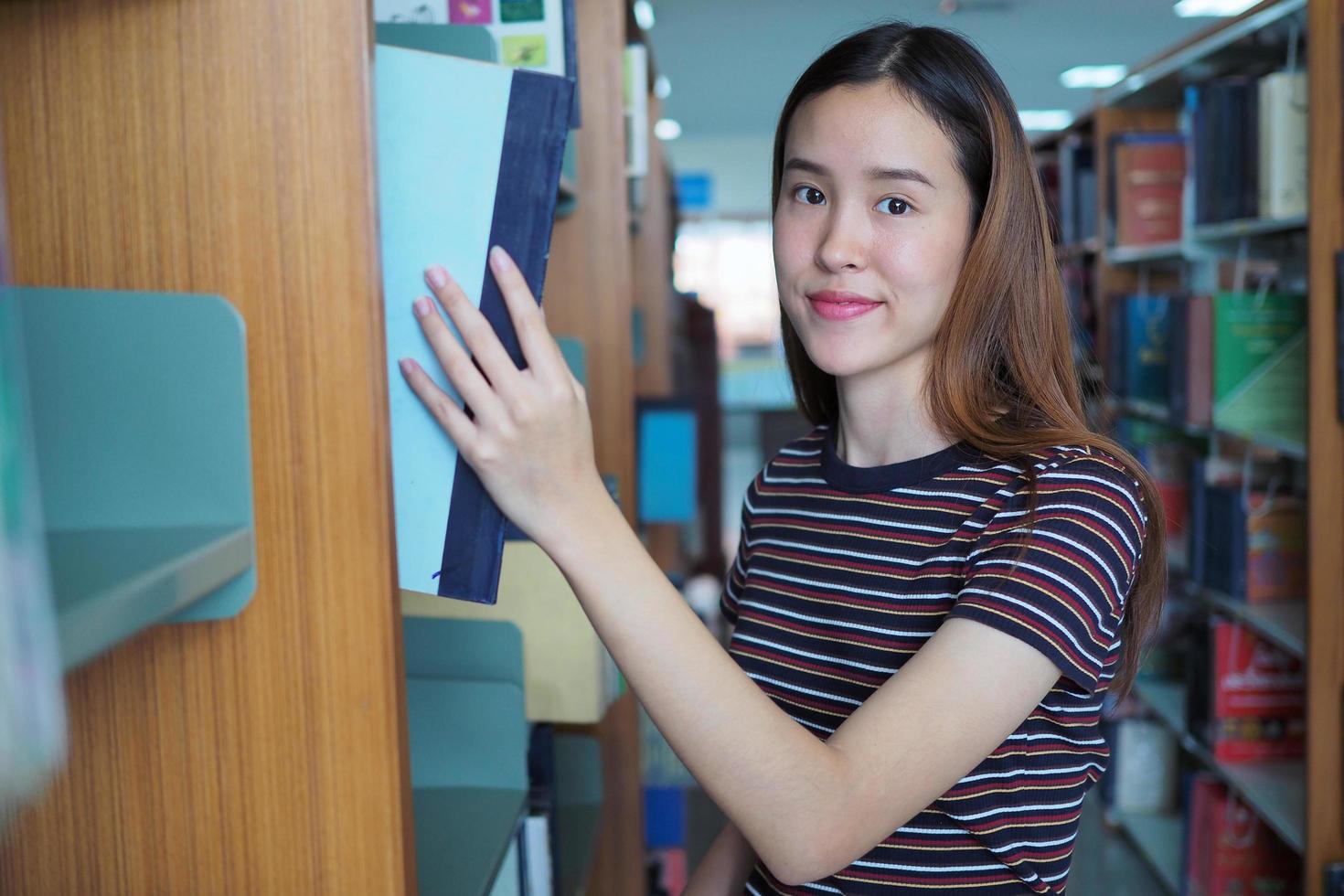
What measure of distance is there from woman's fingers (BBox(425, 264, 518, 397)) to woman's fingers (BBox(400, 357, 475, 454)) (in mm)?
30

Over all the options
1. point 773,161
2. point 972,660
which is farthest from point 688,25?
point 972,660

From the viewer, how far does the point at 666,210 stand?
3.64 metres

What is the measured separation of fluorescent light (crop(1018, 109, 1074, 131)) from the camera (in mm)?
10312

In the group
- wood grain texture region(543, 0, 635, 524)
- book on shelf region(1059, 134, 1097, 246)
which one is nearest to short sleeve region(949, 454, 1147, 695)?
wood grain texture region(543, 0, 635, 524)

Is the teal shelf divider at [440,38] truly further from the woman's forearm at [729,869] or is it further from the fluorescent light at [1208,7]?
the fluorescent light at [1208,7]

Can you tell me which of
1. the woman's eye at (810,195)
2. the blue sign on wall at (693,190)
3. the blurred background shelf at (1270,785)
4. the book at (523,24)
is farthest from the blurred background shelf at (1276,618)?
the blue sign on wall at (693,190)

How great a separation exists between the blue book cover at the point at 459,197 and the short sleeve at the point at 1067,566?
0.41 m

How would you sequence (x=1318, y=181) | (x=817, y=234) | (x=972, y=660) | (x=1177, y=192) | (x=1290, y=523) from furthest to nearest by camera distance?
(x=1177, y=192) < (x=1290, y=523) < (x=1318, y=181) < (x=817, y=234) < (x=972, y=660)

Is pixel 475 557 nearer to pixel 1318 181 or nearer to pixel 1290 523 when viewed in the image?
pixel 1318 181

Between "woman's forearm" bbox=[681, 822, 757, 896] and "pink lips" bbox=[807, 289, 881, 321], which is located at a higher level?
"pink lips" bbox=[807, 289, 881, 321]

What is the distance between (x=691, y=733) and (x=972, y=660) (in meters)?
0.24

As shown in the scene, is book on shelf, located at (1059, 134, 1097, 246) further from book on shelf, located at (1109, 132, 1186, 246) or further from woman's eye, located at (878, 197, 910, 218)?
woman's eye, located at (878, 197, 910, 218)

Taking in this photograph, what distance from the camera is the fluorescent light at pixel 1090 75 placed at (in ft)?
27.2

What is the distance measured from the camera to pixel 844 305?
3.45ft
